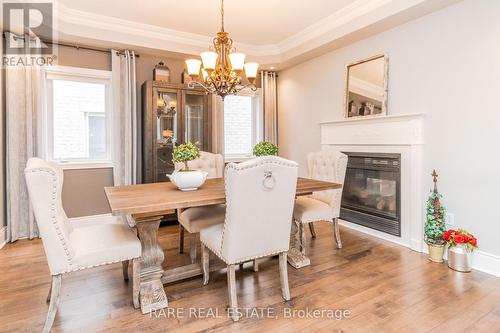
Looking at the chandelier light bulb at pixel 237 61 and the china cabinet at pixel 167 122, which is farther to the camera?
the china cabinet at pixel 167 122

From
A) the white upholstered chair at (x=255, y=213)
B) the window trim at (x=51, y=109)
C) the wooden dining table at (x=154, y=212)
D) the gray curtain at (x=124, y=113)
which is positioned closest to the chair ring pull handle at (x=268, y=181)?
the white upholstered chair at (x=255, y=213)

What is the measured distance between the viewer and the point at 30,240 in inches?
136

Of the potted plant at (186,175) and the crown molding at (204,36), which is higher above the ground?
the crown molding at (204,36)

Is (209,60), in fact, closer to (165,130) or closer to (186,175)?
(186,175)

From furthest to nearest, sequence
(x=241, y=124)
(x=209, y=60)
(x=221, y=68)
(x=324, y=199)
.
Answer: (x=241, y=124), (x=324, y=199), (x=221, y=68), (x=209, y=60)

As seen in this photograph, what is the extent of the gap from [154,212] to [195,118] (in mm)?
2281

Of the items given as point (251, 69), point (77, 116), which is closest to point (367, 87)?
point (251, 69)

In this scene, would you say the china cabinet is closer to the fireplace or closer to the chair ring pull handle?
the fireplace

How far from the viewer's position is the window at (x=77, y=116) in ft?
12.2

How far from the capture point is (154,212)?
2.18 meters

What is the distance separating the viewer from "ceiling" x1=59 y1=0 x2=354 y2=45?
3.20 m

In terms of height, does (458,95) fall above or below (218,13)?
below

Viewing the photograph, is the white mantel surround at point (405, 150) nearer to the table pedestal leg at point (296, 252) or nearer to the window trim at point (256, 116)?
the table pedestal leg at point (296, 252)

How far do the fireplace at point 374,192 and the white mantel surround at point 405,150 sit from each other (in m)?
0.07
